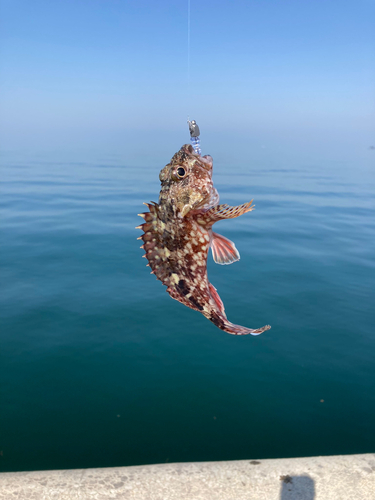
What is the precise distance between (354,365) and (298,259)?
34.2 feet

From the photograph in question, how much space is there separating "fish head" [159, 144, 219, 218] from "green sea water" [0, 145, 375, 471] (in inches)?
372

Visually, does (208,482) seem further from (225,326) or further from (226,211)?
(226,211)

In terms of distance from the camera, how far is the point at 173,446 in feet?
34.1

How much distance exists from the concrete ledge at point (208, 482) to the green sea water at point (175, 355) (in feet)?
9.34

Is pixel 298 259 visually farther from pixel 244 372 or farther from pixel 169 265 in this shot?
pixel 169 265

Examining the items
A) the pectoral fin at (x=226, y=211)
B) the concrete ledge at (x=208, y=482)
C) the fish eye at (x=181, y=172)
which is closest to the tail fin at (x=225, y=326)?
the pectoral fin at (x=226, y=211)

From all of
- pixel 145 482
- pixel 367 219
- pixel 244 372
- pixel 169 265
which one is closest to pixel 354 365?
pixel 244 372

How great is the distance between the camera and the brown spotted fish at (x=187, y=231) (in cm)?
256

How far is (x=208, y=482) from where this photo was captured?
7164 mm

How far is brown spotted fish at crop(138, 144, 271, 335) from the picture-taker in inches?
101

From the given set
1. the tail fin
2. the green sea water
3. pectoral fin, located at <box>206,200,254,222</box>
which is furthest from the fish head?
the green sea water

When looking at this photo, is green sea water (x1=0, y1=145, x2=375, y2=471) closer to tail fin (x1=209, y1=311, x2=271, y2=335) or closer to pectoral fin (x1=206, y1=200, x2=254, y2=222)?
tail fin (x1=209, y1=311, x2=271, y2=335)

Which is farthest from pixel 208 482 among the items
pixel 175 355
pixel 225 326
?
pixel 175 355

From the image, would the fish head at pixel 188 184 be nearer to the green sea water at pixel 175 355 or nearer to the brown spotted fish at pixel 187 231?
the brown spotted fish at pixel 187 231
